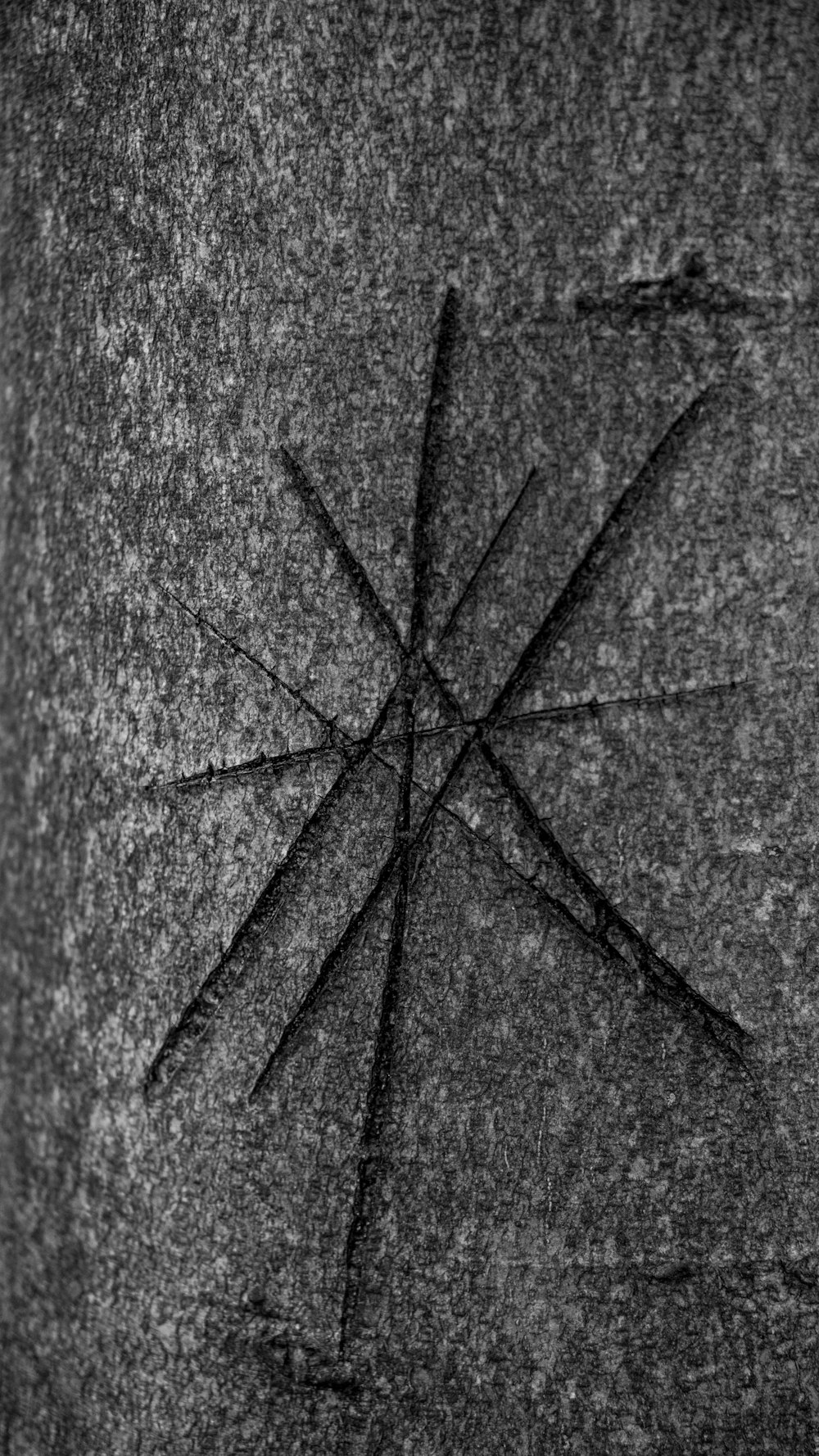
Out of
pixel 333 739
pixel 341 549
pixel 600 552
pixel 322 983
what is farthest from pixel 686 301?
pixel 322 983

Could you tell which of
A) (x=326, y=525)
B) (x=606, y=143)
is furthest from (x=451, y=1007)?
(x=606, y=143)

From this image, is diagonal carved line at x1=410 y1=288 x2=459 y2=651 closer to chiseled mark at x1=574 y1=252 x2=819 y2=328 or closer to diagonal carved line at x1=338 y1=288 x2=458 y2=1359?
diagonal carved line at x1=338 y1=288 x2=458 y2=1359

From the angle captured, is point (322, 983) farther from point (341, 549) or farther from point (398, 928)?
point (341, 549)

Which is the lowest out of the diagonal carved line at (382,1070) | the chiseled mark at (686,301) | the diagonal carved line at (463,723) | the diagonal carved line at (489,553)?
the diagonal carved line at (382,1070)

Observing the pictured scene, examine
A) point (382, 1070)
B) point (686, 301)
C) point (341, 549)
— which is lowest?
point (382, 1070)

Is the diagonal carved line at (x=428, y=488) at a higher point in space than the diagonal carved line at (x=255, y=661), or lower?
higher

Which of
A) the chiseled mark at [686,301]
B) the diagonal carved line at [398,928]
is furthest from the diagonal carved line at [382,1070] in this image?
the chiseled mark at [686,301]

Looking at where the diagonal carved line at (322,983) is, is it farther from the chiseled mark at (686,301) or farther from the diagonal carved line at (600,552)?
the chiseled mark at (686,301)

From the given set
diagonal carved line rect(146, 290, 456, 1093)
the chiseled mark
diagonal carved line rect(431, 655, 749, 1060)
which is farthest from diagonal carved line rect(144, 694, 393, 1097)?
the chiseled mark
